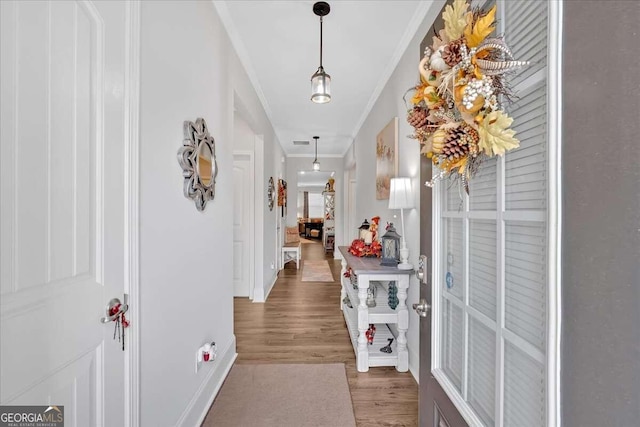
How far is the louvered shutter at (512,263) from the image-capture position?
2.12 ft

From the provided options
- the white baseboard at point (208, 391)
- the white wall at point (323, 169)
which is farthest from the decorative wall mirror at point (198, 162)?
the white wall at point (323, 169)

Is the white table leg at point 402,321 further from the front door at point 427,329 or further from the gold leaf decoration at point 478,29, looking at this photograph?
the gold leaf decoration at point 478,29

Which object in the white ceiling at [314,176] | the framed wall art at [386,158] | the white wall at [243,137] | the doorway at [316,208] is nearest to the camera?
the framed wall art at [386,158]

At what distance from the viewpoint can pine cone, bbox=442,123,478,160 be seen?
0.76 meters

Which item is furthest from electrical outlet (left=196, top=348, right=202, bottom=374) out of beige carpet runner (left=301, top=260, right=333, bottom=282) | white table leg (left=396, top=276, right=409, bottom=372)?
beige carpet runner (left=301, top=260, right=333, bottom=282)

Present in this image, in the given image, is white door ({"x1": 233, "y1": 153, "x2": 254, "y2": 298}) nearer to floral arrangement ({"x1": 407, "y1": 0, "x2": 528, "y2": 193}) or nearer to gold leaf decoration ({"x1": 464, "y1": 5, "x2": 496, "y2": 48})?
floral arrangement ({"x1": 407, "y1": 0, "x2": 528, "y2": 193})

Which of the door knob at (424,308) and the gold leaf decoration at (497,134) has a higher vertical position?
the gold leaf decoration at (497,134)

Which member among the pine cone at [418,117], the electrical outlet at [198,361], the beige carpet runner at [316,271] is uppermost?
the pine cone at [418,117]

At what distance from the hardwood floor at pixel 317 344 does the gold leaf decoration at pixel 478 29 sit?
197 centimetres

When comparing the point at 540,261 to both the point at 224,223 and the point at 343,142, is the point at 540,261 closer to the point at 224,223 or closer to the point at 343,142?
the point at 224,223

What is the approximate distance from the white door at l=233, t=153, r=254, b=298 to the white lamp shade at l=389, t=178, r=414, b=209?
2297mm

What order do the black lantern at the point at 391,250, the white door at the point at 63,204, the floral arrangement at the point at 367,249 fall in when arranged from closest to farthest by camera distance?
the white door at the point at 63,204
the black lantern at the point at 391,250
the floral arrangement at the point at 367,249

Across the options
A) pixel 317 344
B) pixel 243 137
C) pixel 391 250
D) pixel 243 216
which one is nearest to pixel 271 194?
pixel 243 216
